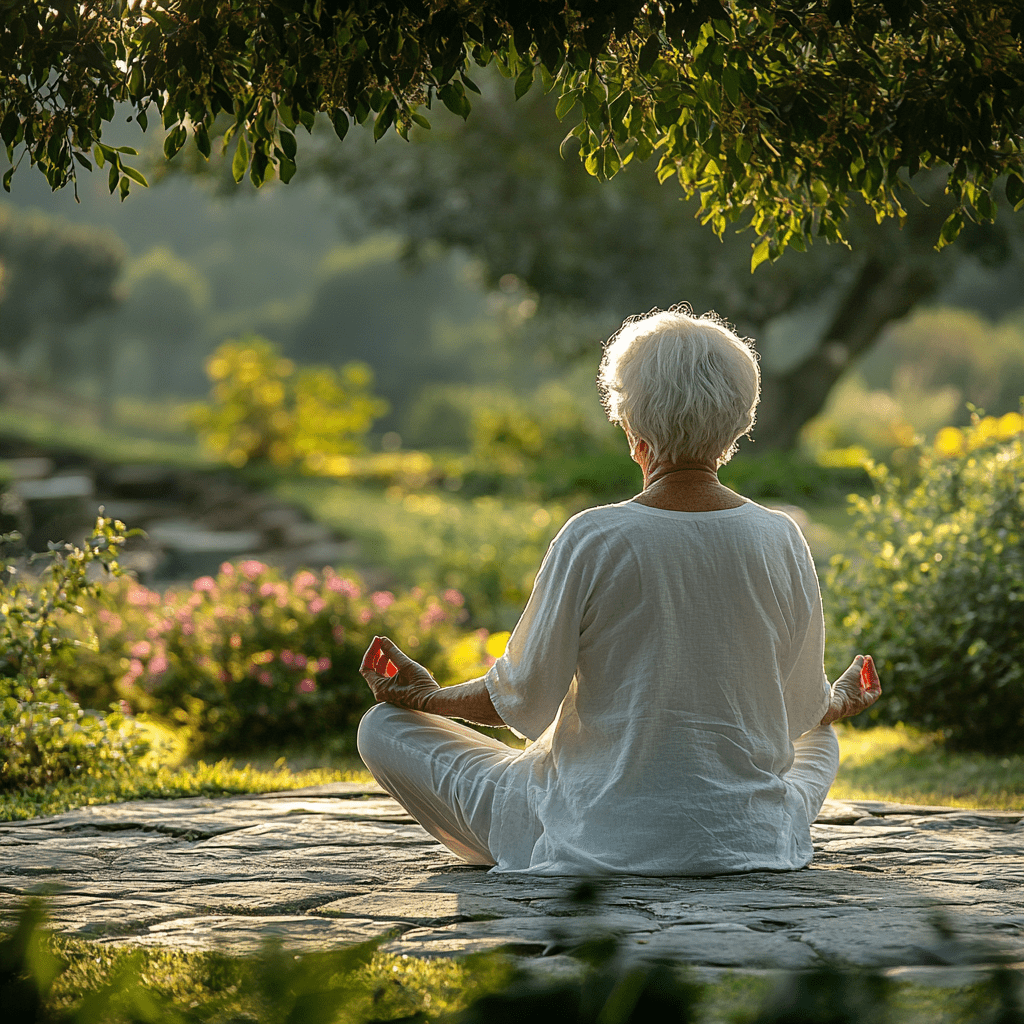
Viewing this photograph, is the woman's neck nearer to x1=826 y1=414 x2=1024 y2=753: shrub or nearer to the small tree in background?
x1=826 y1=414 x2=1024 y2=753: shrub

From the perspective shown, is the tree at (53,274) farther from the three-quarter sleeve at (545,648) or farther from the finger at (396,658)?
the three-quarter sleeve at (545,648)

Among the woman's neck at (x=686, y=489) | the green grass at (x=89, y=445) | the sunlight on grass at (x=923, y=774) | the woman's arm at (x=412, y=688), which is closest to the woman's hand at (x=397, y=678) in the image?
the woman's arm at (x=412, y=688)

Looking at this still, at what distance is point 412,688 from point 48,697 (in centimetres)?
212

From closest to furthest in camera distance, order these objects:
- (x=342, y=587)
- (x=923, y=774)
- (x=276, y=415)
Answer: (x=923, y=774) → (x=342, y=587) → (x=276, y=415)

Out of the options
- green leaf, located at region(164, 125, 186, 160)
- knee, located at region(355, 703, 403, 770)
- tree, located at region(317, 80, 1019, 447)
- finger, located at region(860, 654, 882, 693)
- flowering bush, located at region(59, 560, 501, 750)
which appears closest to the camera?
green leaf, located at region(164, 125, 186, 160)

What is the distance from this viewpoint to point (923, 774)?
17.3 feet

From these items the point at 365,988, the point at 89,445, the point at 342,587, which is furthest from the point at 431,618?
the point at 89,445

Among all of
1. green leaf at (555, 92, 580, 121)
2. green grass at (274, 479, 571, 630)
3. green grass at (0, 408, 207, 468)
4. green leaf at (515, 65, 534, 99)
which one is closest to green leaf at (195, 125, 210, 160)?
green leaf at (515, 65, 534, 99)

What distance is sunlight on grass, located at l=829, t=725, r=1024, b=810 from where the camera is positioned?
15.5 feet

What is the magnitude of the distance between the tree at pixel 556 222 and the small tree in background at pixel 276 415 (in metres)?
2.48

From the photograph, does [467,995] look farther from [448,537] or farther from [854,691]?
[448,537]

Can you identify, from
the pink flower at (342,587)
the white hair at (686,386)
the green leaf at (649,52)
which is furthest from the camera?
the pink flower at (342,587)

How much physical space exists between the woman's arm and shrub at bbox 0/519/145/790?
1583 mm

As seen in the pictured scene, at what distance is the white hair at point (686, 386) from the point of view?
2.60 meters
